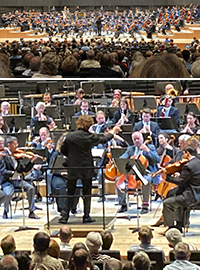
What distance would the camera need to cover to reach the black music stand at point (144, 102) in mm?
9078

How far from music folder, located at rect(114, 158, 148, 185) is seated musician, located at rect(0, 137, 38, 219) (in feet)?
3.36

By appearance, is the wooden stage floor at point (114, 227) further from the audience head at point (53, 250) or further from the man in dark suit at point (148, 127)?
the audience head at point (53, 250)

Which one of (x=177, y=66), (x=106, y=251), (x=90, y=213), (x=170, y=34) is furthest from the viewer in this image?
(x=170, y=34)

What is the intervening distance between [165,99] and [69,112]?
4.71ft

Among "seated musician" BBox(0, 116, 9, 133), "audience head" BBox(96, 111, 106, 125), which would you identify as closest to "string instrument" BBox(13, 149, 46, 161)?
"seated musician" BBox(0, 116, 9, 133)

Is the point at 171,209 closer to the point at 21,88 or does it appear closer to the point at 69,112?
the point at 69,112

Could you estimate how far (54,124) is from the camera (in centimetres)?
869

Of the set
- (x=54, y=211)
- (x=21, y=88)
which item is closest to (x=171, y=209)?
(x=54, y=211)

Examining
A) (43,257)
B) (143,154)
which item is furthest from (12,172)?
(43,257)

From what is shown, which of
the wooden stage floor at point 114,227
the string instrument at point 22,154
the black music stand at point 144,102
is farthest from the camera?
the black music stand at point 144,102

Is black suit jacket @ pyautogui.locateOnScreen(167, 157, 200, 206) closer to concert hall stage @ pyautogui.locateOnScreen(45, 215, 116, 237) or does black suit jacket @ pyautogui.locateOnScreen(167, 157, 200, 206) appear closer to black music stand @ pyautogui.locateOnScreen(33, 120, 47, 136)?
concert hall stage @ pyautogui.locateOnScreen(45, 215, 116, 237)

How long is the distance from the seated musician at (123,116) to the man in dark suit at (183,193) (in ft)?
7.63

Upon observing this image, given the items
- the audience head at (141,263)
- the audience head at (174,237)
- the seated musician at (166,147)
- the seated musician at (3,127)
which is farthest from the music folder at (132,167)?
the audience head at (141,263)

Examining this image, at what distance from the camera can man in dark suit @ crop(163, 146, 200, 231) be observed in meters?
6.28
